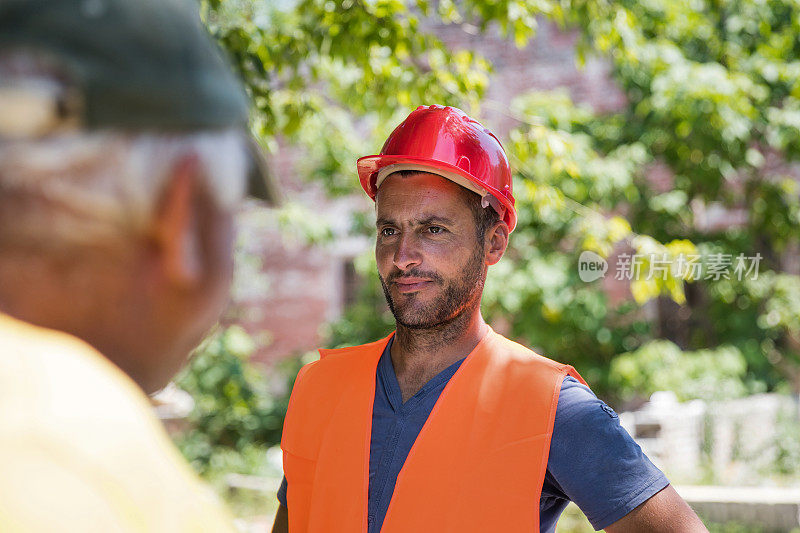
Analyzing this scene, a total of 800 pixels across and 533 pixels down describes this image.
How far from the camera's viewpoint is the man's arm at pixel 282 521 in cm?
206

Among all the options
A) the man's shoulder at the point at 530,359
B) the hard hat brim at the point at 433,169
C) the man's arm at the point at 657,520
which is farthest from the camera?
the hard hat brim at the point at 433,169

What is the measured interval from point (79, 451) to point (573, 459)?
1.30 m

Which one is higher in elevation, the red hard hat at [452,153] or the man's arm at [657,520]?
the red hard hat at [452,153]

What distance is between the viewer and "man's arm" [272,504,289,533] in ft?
6.75

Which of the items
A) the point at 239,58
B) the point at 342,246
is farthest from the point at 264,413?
the point at 239,58

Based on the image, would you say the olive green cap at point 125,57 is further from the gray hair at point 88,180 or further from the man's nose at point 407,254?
the man's nose at point 407,254

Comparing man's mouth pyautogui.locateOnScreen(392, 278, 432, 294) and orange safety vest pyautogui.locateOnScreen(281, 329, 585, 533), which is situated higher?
man's mouth pyautogui.locateOnScreen(392, 278, 432, 294)

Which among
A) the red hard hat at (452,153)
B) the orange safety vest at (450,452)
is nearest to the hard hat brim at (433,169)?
the red hard hat at (452,153)

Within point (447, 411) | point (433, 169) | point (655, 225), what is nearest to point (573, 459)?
point (447, 411)

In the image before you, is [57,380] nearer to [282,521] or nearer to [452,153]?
[452,153]

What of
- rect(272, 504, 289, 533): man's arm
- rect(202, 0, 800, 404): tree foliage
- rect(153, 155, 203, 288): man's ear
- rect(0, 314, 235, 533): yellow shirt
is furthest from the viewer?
rect(202, 0, 800, 404): tree foliage

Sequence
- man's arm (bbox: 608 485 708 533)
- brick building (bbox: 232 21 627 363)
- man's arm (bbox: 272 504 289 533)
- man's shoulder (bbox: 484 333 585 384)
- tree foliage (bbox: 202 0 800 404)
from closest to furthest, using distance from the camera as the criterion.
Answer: man's arm (bbox: 608 485 708 533)
man's shoulder (bbox: 484 333 585 384)
man's arm (bbox: 272 504 289 533)
tree foliage (bbox: 202 0 800 404)
brick building (bbox: 232 21 627 363)

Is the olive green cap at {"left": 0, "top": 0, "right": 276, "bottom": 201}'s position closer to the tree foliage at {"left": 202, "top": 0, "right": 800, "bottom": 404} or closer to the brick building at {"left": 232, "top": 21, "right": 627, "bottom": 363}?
the tree foliage at {"left": 202, "top": 0, "right": 800, "bottom": 404}

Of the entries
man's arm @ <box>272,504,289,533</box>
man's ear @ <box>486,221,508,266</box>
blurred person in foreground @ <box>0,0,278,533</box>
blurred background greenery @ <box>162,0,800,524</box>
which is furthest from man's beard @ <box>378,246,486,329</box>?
blurred background greenery @ <box>162,0,800,524</box>
